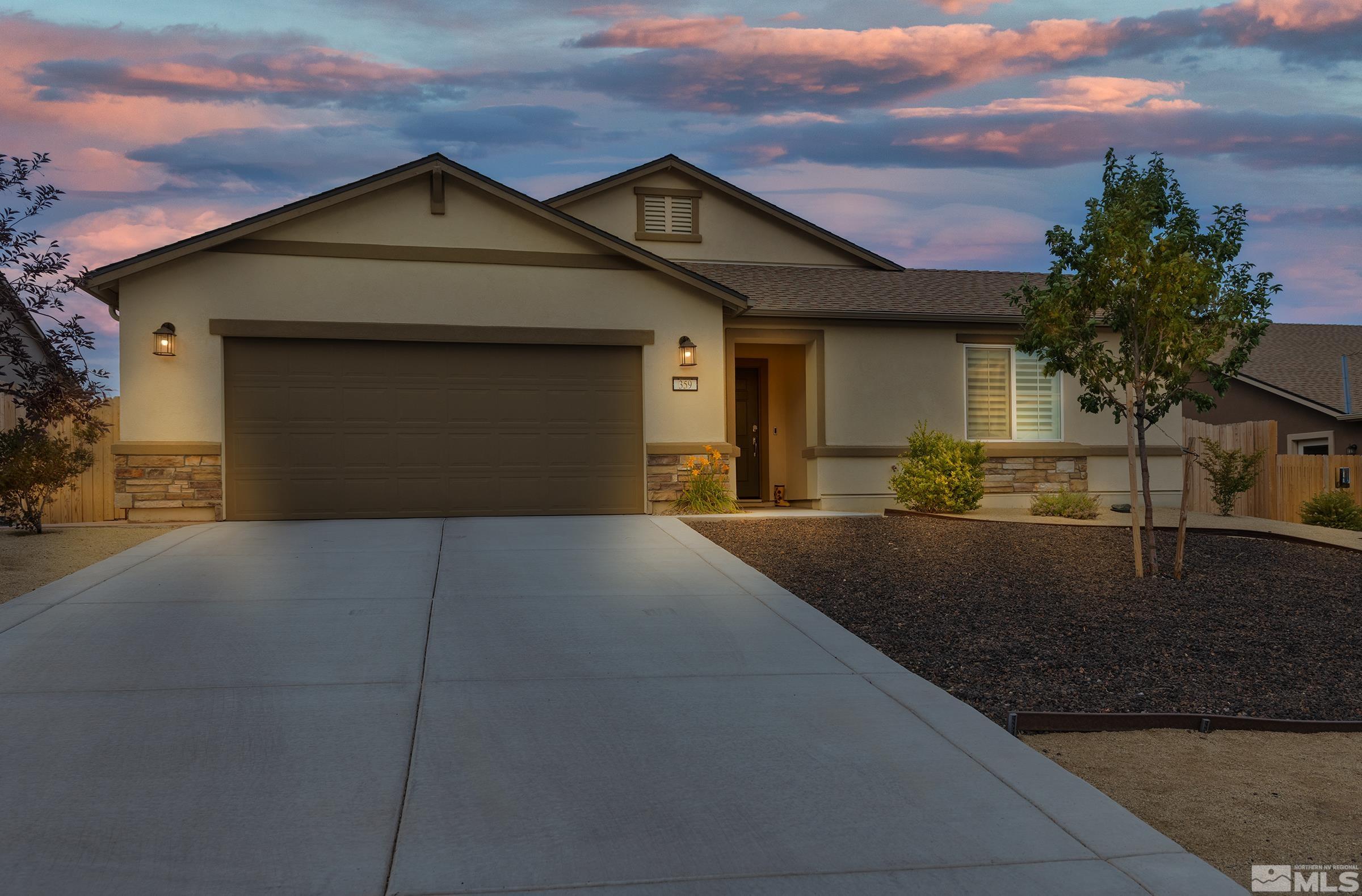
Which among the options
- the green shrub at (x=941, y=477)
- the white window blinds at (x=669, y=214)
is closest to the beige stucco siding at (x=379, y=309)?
the green shrub at (x=941, y=477)

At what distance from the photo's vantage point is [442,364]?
14211mm

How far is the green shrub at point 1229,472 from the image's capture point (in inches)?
685

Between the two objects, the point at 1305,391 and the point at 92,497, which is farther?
the point at 1305,391

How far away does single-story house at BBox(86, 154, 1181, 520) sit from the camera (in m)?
13.6

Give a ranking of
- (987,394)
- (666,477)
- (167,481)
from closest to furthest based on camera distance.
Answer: (167,481) → (666,477) → (987,394)

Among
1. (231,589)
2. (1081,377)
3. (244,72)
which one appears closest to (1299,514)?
(1081,377)

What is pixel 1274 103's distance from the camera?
57.8ft

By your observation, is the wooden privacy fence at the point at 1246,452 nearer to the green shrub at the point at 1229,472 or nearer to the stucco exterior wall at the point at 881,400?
the green shrub at the point at 1229,472

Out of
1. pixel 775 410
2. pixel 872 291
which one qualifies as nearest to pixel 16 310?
pixel 775 410

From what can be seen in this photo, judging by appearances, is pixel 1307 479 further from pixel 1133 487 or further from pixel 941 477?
pixel 1133 487

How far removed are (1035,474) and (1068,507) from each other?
5.79ft

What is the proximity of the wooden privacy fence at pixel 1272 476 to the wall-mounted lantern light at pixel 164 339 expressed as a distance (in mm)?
15730

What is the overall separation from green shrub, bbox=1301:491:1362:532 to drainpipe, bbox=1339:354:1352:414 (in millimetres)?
7509

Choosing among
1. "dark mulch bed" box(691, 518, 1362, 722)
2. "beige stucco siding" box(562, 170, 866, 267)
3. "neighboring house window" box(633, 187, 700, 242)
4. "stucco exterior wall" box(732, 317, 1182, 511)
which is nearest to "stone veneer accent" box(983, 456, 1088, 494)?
"stucco exterior wall" box(732, 317, 1182, 511)
